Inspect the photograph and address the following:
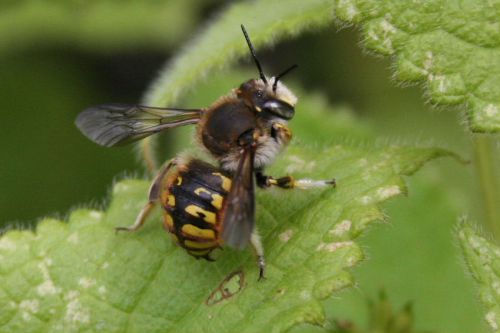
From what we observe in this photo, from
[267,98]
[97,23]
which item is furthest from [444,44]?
[97,23]

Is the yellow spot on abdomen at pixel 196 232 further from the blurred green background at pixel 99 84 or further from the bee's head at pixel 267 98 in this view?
the blurred green background at pixel 99 84

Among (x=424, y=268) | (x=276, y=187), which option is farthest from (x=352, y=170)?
(x=424, y=268)

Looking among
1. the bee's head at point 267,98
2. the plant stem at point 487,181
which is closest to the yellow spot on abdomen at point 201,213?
the bee's head at point 267,98

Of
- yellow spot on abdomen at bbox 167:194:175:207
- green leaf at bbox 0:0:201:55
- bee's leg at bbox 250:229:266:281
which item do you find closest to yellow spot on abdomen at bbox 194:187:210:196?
yellow spot on abdomen at bbox 167:194:175:207

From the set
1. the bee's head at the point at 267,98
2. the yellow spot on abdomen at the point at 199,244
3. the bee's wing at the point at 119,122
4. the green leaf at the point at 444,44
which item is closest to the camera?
the green leaf at the point at 444,44

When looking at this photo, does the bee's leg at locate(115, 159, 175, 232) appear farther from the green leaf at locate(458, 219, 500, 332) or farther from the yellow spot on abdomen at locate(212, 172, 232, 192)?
the green leaf at locate(458, 219, 500, 332)

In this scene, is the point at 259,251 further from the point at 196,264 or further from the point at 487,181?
the point at 487,181
